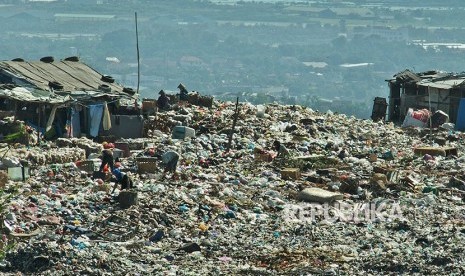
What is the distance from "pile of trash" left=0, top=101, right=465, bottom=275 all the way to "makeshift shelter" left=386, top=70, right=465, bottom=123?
279 inches

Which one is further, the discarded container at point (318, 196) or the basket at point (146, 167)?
the basket at point (146, 167)

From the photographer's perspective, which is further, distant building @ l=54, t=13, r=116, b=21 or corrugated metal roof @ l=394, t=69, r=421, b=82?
distant building @ l=54, t=13, r=116, b=21

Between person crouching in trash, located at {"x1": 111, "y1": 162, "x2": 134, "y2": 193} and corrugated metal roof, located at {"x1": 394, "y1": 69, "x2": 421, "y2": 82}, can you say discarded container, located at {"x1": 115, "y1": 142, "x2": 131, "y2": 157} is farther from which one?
corrugated metal roof, located at {"x1": 394, "y1": 69, "x2": 421, "y2": 82}

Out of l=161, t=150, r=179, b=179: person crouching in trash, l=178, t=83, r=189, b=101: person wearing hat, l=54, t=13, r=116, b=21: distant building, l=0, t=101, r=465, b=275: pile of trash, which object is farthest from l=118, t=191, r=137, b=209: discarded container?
l=54, t=13, r=116, b=21: distant building

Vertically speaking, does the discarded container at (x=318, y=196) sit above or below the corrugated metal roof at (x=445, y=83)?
above

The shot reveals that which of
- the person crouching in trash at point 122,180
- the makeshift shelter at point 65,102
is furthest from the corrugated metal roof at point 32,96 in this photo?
the person crouching in trash at point 122,180

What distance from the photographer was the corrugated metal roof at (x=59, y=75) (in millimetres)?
27031

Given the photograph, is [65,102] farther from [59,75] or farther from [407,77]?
[407,77]

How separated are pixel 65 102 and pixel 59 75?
3.20 m

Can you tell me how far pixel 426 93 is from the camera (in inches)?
1367

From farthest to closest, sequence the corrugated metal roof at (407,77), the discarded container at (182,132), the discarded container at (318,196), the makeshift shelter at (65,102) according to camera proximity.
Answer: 1. the corrugated metal roof at (407,77)
2. the discarded container at (182,132)
3. the makeshift shelter at (65,102)
4. the discarded container at (318,196)

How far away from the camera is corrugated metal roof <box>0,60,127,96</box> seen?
27.0m

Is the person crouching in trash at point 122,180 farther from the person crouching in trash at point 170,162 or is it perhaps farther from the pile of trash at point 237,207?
the person crouching in trash at point 170,162

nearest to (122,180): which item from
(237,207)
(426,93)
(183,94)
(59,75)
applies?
(237,207)
